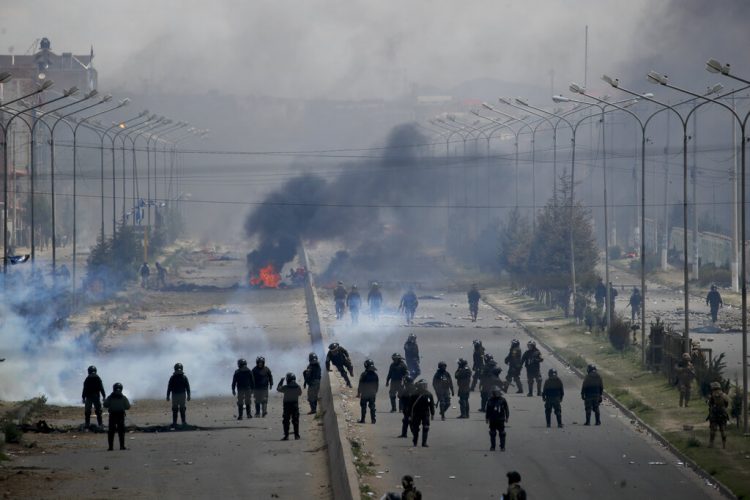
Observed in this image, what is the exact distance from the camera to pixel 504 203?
102m

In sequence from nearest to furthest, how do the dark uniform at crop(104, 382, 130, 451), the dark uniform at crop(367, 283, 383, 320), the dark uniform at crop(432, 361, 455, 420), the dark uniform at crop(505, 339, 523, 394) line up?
1. the dark uniform at crop(104, 382, 130, 451)
2. the dark uniform at crop(432, 361, 455, 420)
3. the dark uniform at crop(505, 339, 523, 394)
4. the dark uniform at crop(367, 283, 383, 320)

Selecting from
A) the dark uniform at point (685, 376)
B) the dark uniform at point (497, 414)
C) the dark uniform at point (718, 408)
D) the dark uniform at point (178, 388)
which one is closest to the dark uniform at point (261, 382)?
the dark uniform at point (178, 388)

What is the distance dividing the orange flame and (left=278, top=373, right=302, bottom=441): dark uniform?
1693 inches

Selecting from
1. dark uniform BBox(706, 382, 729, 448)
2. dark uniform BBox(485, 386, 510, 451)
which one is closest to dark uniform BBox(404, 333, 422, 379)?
dark uniform BBox(485, 386, 510, 451)

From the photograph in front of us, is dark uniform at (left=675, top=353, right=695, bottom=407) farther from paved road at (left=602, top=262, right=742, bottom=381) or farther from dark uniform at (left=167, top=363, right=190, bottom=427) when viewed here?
dark uniform at (left=167, top=363, right=190, bottom=427)

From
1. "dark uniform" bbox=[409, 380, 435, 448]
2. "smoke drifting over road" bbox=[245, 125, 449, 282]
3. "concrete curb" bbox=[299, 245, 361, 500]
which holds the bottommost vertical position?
"concrete curb" bbox=[299, 245, 361, 500]

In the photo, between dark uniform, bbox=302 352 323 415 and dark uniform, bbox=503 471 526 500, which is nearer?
dark uniform, bbox=503 471 526 500

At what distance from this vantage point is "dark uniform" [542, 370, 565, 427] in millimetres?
24406

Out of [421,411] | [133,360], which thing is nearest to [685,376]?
[421,411]

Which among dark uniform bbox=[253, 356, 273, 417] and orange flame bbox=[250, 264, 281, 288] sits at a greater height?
orange flame bbox=[250, 264, 281, 288]

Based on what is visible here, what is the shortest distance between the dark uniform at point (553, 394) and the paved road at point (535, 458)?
0.27 meters

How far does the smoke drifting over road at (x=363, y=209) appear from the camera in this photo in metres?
75.4

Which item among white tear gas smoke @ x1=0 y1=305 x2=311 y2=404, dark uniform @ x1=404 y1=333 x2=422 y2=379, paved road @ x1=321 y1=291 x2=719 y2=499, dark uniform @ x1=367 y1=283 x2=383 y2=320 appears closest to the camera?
paved road @ x1=321 y1=291 x2=719 y2=499

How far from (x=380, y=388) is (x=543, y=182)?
3587 inches
